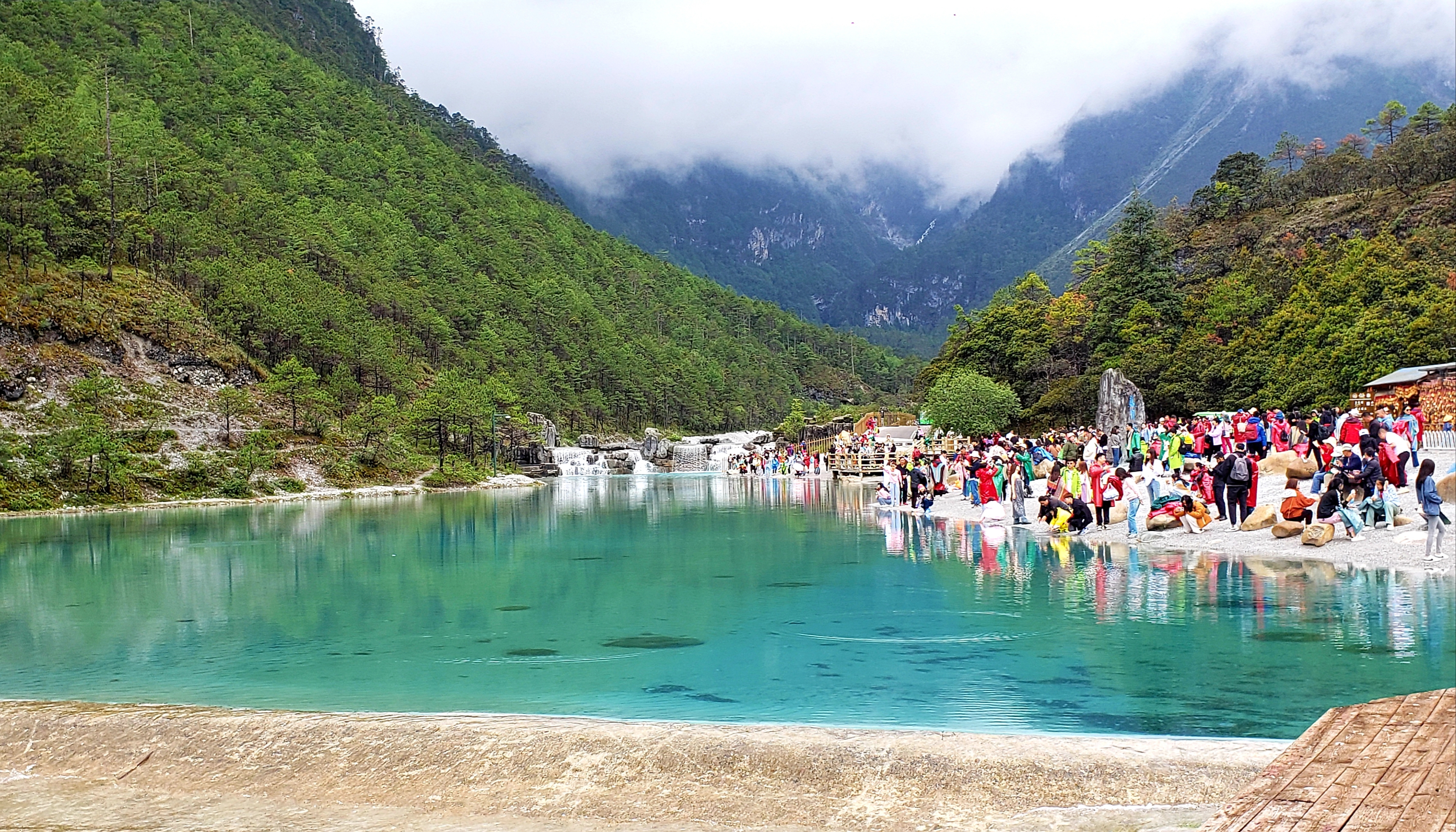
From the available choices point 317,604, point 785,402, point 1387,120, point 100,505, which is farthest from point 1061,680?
point 785,402

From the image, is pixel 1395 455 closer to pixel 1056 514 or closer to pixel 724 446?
pixel 1056 514

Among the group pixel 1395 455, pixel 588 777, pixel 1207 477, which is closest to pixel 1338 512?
pixel 1395 455

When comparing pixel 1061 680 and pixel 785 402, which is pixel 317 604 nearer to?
pixel 1061 680

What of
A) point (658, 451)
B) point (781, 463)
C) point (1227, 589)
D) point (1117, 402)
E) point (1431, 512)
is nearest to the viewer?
point (1431, 512)

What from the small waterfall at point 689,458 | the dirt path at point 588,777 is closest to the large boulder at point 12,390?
the dirt path at point 588,777

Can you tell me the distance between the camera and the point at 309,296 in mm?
60312

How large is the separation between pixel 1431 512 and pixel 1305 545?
9.14 feet

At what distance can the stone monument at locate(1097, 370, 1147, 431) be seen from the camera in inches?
1889

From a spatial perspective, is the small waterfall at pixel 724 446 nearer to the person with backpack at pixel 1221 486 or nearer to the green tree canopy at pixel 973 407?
the green tree canopy at pixel 973 407

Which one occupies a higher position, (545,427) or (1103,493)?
(545,427)

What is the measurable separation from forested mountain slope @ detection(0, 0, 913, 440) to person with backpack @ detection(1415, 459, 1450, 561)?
148ft

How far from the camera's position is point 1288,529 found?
15.0 m

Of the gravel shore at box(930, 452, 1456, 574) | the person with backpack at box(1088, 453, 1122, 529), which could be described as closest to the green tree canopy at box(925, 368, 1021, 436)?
the gravel shore at box(930, 452, 1456, 574)

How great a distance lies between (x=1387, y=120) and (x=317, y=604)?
93857 mm
